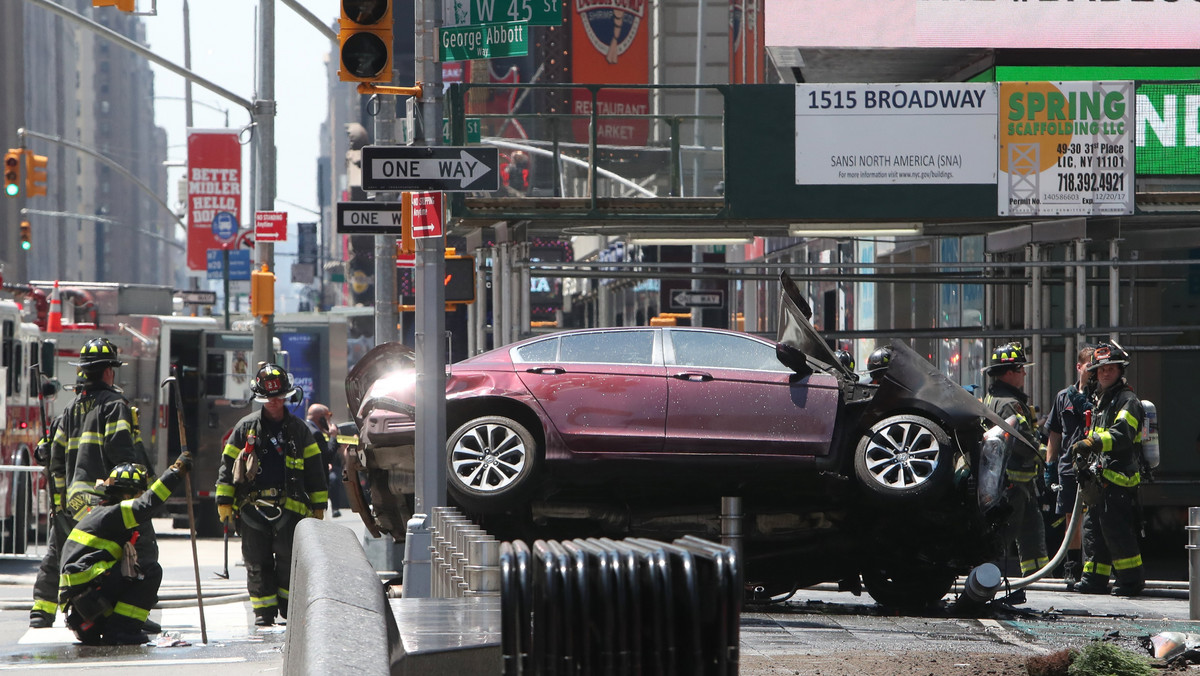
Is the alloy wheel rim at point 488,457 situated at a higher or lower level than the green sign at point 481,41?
lower

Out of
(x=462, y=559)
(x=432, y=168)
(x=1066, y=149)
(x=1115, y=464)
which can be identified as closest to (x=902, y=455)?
(x=1115, y=464)

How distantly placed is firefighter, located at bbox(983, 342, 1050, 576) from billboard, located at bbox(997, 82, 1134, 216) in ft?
5.65

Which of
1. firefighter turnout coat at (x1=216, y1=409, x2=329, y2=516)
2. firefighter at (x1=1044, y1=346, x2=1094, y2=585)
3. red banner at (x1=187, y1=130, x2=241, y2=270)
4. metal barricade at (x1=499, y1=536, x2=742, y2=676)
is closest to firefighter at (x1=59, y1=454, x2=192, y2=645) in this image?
firefighter turnout coat at (x1=216, y1=409, x2=329, y2=516)

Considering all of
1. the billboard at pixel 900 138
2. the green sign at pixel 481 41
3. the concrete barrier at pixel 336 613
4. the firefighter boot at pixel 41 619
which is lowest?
the firefighter boot at pixel 41 619

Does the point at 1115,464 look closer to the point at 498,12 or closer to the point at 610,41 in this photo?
the point at 498,12

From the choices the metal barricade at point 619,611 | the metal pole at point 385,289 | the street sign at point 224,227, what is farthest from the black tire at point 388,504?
the street sign at point 224,227

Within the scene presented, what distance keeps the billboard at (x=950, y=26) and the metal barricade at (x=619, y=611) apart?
12665 millimetres

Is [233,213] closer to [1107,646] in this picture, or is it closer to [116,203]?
[1107,646]

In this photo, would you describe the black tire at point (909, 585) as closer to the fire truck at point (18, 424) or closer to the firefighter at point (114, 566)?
the firefighter at point (114, 566)

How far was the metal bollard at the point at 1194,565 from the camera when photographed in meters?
10.9

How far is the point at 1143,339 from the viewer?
54.9 feet

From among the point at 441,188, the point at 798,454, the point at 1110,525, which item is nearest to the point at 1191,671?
the point at 798,454

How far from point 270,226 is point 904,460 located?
972cm

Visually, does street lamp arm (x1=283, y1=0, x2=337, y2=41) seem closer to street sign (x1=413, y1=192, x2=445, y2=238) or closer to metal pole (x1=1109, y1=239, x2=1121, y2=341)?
street sign (x1=413, y1=192, x2=445, y2=238)
